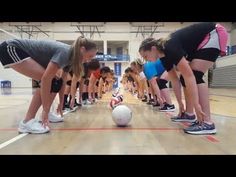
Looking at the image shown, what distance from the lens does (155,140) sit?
292cm

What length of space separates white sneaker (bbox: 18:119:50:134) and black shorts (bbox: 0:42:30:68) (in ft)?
2.10

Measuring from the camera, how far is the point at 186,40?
136 inches

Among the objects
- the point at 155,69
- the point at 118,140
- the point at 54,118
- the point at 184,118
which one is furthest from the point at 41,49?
the point at 155,69

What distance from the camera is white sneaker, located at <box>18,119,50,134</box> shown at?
3.35 metres

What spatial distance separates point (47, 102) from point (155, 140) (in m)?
1.19

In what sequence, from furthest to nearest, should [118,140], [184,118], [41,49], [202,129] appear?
[184,118] < [41,49] < [202,129] < [118,140]

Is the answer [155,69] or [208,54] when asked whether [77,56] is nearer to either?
[208,54]

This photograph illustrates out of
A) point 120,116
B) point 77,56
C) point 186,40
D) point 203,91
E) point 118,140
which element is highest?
point 186,40

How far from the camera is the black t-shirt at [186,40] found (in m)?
3.33

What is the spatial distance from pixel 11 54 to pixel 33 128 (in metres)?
0.79

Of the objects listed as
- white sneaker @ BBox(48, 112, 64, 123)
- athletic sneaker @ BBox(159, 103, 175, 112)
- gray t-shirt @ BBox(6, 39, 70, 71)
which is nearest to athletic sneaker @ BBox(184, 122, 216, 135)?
gray t-shirt @ BBox(6, 39, 70, 71)
